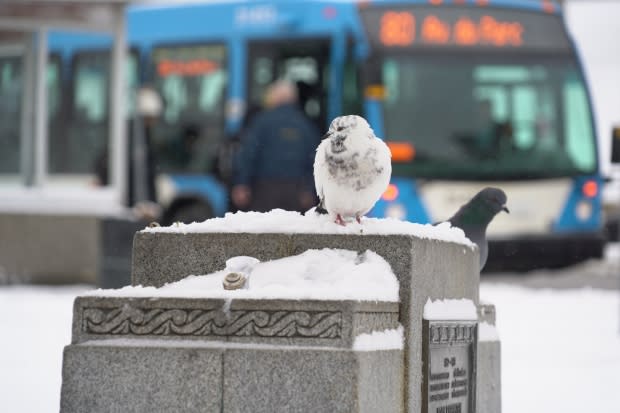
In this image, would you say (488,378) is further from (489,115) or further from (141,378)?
(489,115)

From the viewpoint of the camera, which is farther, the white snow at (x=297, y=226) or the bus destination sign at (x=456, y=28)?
the bus destination sign at (x=456, y=28)

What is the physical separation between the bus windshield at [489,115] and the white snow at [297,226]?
12235 millimetres

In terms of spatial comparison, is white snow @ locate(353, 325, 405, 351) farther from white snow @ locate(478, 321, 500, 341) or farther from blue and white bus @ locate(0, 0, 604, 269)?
blue and white bus @ locate(0, 0, 604, 269)

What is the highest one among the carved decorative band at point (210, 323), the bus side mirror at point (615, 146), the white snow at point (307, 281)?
the bus side mirror at point (615, 146)

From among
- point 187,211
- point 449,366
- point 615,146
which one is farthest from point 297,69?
point 449,366

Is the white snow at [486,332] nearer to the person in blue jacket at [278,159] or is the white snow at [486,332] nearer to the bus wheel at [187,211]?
the person in blue jacket at [278,159]

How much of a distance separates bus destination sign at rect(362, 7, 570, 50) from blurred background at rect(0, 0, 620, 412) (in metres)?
0.02

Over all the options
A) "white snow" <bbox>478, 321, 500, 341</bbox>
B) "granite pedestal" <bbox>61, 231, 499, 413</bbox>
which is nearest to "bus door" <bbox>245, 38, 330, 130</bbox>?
"white snow" <bbox>478, 321, 500, 341</bbox>

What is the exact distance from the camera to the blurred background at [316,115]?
18594mm

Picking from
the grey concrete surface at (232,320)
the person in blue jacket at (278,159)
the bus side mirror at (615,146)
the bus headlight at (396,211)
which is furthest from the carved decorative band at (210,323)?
the bus headlight at (396,211)

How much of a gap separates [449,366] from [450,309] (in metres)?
0.25

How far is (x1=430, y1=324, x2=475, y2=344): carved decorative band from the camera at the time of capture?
6575 millimetres

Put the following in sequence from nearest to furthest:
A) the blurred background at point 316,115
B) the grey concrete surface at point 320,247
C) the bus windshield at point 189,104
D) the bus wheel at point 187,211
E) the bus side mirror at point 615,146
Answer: the grey concrete surface at point 320,247 → the bus side mirror at point 615,146 → the blurred background at point 316,115 → the bus wheel at point 187,211 → the bus windshield at point 189,104

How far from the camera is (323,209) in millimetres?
6770
